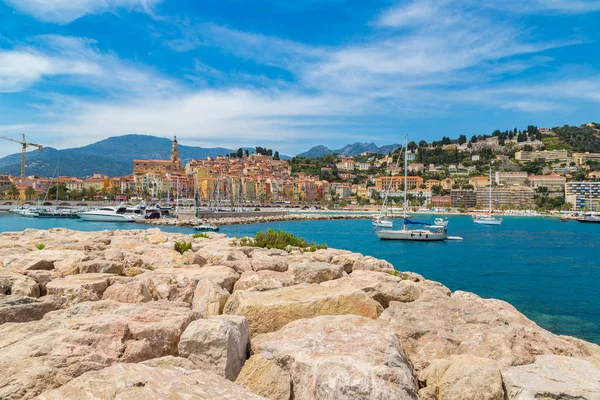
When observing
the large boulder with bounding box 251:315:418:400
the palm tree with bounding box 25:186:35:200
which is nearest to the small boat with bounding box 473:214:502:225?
the large boulder with bounding box 251:315:418:400

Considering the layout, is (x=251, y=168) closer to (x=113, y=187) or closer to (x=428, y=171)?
(x=113, y=187)

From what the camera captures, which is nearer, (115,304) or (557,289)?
(115,304)

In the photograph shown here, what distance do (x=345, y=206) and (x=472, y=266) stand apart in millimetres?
112004

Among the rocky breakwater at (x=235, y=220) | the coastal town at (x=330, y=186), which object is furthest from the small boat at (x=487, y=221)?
the coastal town at (x=330, y=186)

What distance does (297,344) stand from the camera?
4289 mm

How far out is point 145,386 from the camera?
10.2ft

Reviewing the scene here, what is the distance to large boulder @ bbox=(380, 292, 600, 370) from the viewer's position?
4727 mm

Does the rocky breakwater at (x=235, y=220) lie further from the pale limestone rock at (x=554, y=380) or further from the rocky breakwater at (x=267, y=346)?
the pale limestone rock at (x=554, y=380)

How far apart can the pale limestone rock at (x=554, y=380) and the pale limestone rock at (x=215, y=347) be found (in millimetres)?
2490

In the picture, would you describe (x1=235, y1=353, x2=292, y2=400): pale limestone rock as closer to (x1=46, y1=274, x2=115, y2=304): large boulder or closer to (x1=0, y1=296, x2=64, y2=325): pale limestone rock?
(x1=0, y1=296, x2=64, y2=325): pale limestone rock

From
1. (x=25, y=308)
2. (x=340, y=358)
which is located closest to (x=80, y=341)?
(x=25, y=308)

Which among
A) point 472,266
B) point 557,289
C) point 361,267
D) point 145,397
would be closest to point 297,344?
point 145,397

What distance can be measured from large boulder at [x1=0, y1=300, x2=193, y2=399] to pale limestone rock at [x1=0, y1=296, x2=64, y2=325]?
0.22 metres

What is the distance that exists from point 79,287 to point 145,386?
10.3ft
